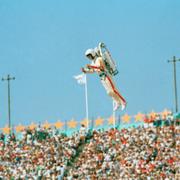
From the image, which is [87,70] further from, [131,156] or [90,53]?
[131,156]

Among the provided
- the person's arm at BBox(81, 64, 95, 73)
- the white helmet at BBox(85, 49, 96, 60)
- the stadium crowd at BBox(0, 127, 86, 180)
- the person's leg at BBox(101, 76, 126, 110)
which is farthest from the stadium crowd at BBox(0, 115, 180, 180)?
the white helmet at BBox(85, 49, 96, 60)

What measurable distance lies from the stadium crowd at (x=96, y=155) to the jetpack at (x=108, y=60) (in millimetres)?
3923

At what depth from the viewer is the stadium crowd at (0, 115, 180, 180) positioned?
54809mm

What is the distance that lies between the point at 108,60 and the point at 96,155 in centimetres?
Result: 517

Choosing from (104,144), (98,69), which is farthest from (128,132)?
(98,69)

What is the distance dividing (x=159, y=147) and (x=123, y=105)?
2709mm

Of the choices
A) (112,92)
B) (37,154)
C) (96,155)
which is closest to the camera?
→ (112,92)

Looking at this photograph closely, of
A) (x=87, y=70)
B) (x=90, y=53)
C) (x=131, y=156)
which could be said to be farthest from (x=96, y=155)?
(x=90, y=53)

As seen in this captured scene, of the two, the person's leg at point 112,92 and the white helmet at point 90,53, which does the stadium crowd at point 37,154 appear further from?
the white helmet at point 90,53

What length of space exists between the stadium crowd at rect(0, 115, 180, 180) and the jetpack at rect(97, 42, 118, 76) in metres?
3.92

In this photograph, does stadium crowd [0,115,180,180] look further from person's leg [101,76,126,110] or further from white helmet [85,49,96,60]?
white helmet [85,49,96,60]

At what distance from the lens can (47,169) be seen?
5828cm

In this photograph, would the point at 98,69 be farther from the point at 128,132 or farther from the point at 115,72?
the point at 128,132

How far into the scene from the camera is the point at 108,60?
5584cm
